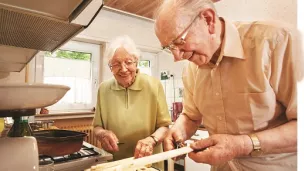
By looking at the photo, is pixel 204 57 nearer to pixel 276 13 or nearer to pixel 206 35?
pixel 206 35

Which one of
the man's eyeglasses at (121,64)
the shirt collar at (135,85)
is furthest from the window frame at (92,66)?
the man's eyeglasses at (121,64)

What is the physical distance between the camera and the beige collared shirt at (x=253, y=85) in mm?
791

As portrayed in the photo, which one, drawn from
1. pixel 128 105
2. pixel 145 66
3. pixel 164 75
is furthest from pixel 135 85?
pixel 145 66

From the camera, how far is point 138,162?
0.73 m

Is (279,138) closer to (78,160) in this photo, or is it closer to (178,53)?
(178,53)

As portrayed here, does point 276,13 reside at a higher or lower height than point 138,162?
higher

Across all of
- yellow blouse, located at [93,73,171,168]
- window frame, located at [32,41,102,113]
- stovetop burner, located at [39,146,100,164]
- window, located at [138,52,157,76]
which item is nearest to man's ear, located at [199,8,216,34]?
yellow blouse, located at [93,73,171,168]

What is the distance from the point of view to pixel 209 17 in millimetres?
866

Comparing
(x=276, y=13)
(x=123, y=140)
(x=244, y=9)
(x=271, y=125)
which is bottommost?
(x=123, y=140)

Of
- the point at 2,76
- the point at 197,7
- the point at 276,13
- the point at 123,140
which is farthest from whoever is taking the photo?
the point at 2,76

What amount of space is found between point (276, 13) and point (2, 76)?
2371 millimetres

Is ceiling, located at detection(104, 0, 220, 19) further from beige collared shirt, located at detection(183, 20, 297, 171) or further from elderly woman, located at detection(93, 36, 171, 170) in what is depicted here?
beige collared shirt, located at detection(183, 20, 297, 171)

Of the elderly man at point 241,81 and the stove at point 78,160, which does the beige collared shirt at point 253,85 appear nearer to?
the elderly man at point 241,81

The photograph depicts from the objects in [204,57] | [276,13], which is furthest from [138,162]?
[276,13]
